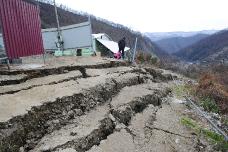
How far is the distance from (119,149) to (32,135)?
4.63 feet

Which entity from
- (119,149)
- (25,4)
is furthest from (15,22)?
(119,149)

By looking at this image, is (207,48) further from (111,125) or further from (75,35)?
(111,125)

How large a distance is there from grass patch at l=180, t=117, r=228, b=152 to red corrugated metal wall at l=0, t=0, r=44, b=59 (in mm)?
4421

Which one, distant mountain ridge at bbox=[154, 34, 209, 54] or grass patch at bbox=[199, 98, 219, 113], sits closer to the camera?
grass patch at bbox=[199, 98, 219, 113]

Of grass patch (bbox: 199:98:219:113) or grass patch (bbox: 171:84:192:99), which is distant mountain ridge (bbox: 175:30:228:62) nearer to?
grass patch (bbox: 171:84:192:99)

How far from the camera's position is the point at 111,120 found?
6574 millimetres

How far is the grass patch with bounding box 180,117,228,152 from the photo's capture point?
22.6 ft

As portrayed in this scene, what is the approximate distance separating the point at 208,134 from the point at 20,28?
17.2 ft

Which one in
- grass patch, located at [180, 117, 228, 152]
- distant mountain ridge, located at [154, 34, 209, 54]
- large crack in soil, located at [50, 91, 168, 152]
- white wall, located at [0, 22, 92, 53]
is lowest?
distant mountain ridge, located at [154, 34, 209, 54]

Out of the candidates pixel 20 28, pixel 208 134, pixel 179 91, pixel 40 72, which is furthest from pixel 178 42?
pixel 208 134

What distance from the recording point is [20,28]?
8898 mm

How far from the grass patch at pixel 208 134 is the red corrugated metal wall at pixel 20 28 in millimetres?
4421

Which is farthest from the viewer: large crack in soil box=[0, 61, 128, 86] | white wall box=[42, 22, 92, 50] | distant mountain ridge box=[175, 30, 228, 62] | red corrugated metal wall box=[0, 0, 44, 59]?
distant mountain ridge box=[175, 30, 228, 62]

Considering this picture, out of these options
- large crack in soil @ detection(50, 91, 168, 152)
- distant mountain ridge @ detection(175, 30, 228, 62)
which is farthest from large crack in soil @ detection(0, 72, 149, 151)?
distant mountain ridge @ detection(175, 30, 228, 62)
